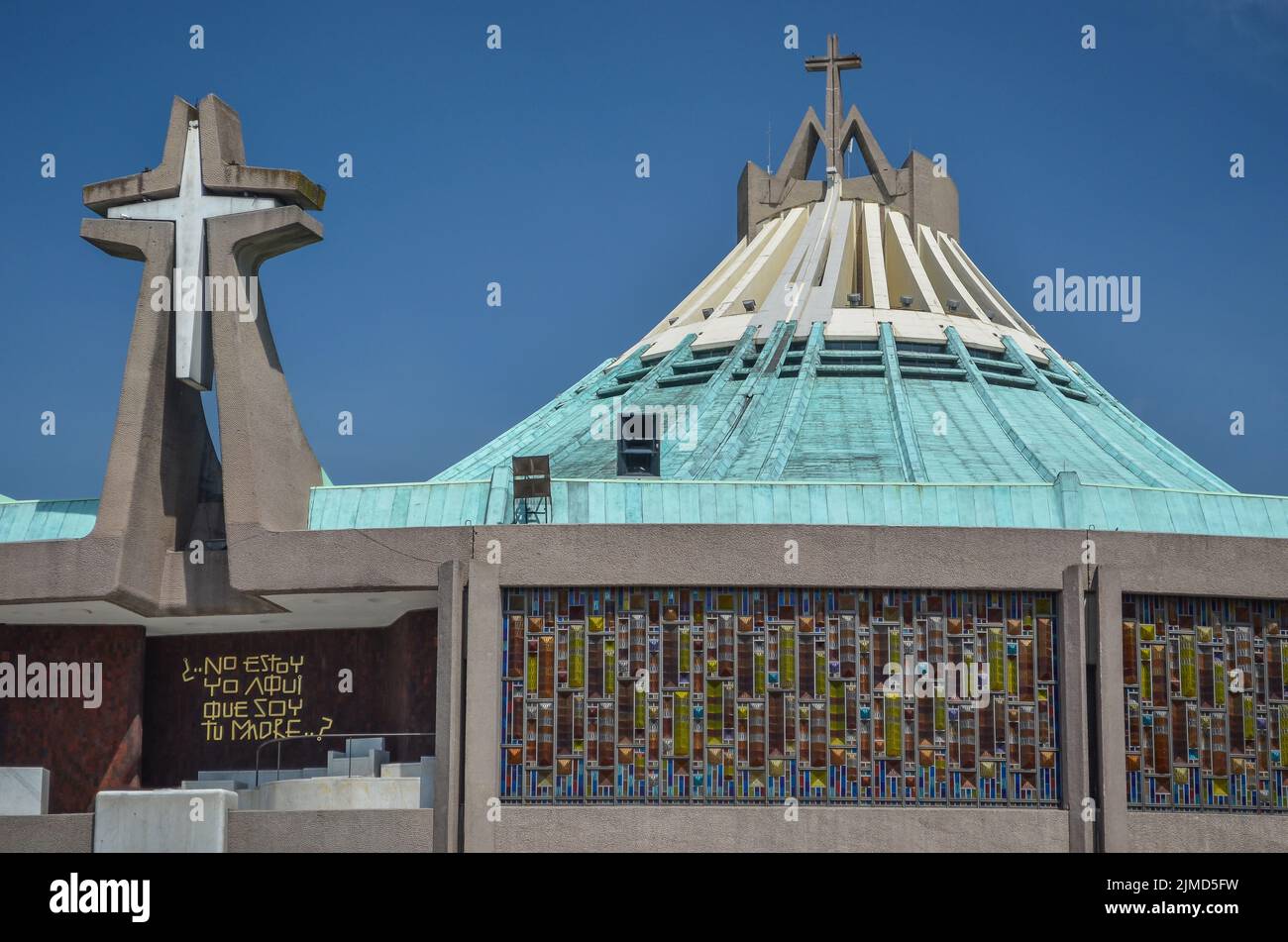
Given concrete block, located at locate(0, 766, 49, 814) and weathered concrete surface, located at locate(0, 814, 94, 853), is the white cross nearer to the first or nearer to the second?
concrete block, located at locate(0, 766, 49, 814)

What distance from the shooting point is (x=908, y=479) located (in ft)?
82.2

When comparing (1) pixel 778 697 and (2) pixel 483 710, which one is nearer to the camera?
(2) pixel 483 710

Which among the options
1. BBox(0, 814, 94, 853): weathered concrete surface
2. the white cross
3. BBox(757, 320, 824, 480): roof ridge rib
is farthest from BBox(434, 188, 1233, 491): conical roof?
BBox(0, 814, 94, 853): weathered concrete surface

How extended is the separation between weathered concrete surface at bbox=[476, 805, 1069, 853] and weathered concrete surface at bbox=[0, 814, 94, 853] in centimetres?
453

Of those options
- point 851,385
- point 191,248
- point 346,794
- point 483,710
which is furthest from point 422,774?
point 851,385

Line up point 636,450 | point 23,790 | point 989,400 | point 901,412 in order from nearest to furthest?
point 23,790, point 636,450, point 901,412, point 989,400

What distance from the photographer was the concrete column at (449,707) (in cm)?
2109

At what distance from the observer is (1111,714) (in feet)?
70.1

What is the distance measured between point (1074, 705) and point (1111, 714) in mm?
418

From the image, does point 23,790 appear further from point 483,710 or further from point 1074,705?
point 1074,705

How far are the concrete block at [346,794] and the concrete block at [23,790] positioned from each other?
2.87 meters

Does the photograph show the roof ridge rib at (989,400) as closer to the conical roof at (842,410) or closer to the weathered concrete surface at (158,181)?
the conical roof at (842,410)

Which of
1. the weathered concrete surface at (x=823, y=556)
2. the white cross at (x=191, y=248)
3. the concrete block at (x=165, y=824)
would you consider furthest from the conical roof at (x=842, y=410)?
the concrete block at (x=165, y=824)
